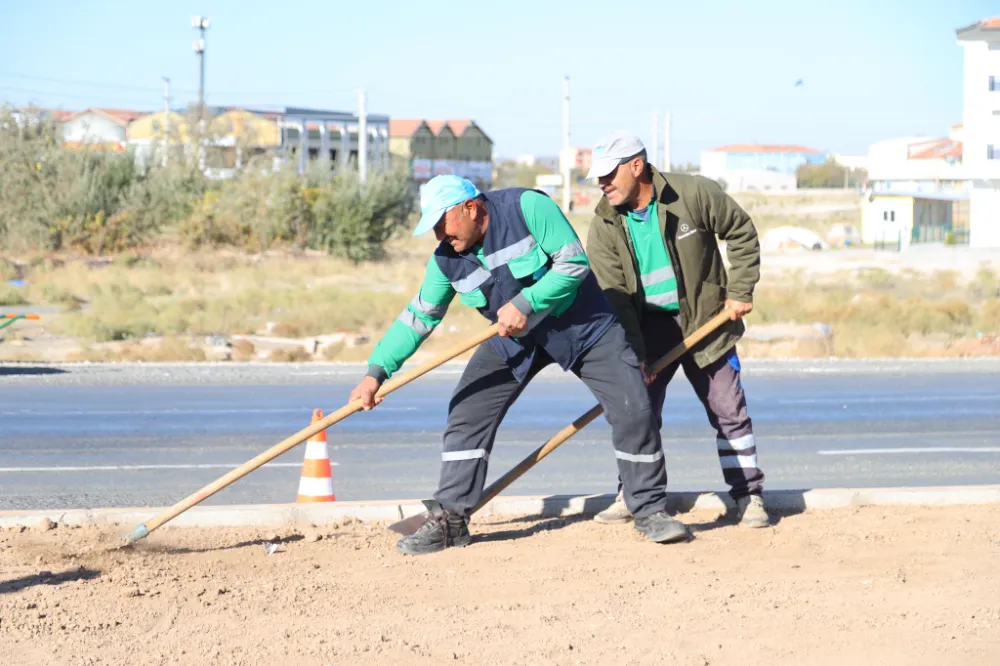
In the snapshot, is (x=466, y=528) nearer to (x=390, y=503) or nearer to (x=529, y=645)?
(x=390, y=503)

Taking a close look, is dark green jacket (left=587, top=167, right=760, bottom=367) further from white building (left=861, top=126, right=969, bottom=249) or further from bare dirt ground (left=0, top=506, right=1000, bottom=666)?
white building (left=861, top=126, right=969, bottom=249)

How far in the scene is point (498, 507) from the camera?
6.66 metres

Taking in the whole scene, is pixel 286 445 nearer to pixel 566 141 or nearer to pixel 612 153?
pixel 612 153

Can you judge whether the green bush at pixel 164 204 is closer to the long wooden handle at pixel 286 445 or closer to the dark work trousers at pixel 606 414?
the long wooden handle at pixel 286 445

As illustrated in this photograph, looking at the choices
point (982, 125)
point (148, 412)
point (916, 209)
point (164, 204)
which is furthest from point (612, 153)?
point (916, 209)

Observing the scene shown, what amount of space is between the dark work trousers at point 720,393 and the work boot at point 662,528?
514 mm

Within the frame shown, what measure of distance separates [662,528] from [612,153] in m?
1.77

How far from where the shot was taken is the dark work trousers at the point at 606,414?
5723 mm

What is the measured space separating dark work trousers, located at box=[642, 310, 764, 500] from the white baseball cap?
83cm

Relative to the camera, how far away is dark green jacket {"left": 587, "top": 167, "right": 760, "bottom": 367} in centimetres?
588

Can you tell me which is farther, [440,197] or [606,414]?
[606,414]

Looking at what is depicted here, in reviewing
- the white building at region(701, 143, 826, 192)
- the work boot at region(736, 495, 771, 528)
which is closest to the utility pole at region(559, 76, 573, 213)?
the work boot at region(736, 495, 771, 528)

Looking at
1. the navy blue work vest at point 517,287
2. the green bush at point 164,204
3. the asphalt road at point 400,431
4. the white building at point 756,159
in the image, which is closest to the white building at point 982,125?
the green bush at point 164,204

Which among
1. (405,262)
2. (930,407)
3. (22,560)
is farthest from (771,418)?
(405,262)
